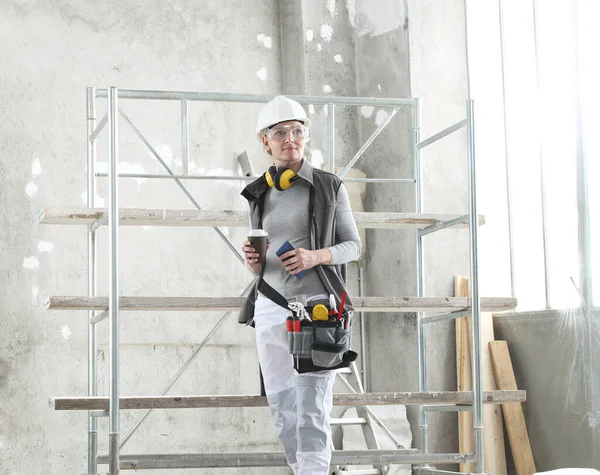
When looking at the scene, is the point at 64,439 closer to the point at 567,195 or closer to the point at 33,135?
the point at 33,135

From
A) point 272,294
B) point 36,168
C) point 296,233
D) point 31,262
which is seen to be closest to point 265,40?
point 36,168

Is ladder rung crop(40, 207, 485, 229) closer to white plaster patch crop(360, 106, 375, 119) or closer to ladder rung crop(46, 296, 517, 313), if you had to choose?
ladder rung crop(46, 296, 517, 313)

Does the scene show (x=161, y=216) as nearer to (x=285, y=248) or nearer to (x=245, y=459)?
(x=285, y=248)

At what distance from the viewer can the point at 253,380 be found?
21.4 ft

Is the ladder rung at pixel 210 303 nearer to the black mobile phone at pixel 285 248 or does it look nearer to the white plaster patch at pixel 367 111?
the black mobile phone at pixel 285 248

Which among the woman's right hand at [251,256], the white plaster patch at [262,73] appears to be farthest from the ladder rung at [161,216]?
the white plaster patch at [262,73]

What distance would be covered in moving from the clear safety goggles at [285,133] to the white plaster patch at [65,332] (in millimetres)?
2923

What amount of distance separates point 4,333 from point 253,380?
1.74 m

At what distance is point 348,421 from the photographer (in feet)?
20.2

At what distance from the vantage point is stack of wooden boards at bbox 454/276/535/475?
18.4ft

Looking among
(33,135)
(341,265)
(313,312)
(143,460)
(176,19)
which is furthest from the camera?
(176,19)

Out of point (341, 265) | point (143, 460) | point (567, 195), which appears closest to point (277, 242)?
point (341, 265)

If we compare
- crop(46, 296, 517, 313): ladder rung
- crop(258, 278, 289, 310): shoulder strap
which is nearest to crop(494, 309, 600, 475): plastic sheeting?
crop(46, 296, 517, 313): ladder rung

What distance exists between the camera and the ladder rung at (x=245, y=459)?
444cm
